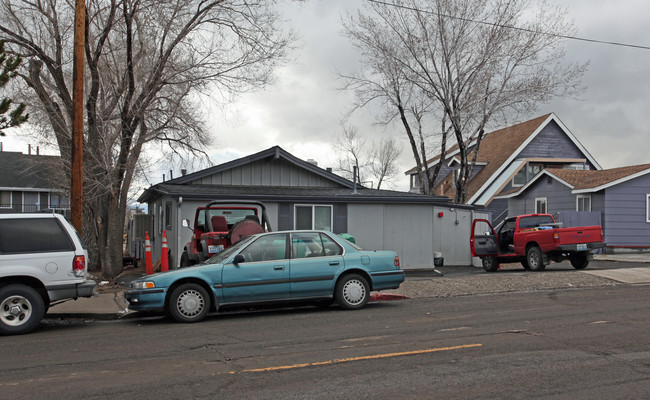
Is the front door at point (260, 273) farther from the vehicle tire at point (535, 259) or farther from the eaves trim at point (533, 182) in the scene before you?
the eaves trim at point (533, 182)

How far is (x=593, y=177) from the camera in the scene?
27984 mm

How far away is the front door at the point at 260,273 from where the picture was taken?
10.0 metres

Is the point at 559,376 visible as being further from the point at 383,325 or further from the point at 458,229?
the point at 458,229

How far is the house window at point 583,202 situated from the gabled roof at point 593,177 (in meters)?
0.57

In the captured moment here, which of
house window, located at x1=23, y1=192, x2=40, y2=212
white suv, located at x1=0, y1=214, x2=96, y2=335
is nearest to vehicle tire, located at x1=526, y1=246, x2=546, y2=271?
white suv, located at x1=0, y1=214, x2=96, y2=335

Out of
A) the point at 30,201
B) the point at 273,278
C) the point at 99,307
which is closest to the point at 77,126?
the point at 99,307

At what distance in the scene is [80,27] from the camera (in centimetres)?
1284

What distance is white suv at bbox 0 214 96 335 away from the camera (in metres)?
9.09

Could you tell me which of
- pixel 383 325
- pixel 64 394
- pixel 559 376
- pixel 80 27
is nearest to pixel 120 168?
pixel 80 27

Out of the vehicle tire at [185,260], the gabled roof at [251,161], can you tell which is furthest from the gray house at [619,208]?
the vehicle tire at [185,260]

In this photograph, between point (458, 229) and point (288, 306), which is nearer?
point (288, 306)

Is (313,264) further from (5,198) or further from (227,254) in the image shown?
(5,198)

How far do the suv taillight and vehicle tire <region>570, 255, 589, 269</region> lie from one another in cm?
1534

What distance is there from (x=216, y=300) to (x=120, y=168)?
28.9 feet
